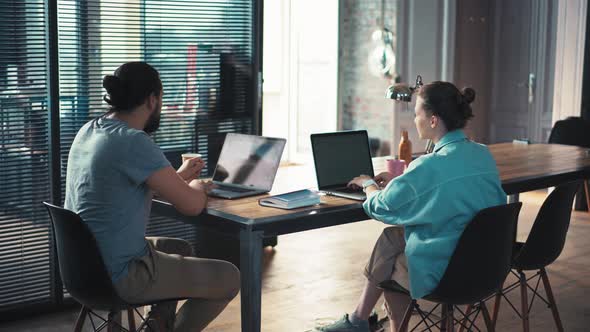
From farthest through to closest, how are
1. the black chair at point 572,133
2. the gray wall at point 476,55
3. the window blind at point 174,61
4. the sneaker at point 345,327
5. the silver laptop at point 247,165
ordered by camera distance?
the gray wall at point 476,55, the black chair at point 572,133, the window blind at point 174,61, the sneaker at point 345,327, the silver laptop at point 247,165

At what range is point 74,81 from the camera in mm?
4258

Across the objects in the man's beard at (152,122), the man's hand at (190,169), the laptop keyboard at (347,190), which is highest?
the man's beard at (152,122)

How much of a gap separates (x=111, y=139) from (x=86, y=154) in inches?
4.6

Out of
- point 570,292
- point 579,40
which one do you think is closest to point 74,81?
point 570,292

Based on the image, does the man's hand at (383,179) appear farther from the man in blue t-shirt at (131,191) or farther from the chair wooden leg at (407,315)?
the man in blue t-shirt at (131,191)

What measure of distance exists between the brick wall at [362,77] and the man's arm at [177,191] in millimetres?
5657

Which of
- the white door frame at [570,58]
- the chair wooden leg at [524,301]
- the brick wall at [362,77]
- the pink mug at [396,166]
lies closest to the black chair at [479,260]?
the chair wooden leg at [524,301]

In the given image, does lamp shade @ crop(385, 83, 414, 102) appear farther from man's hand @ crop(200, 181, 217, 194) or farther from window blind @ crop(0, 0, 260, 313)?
window blind @ crop(0, 0, 260, 313)

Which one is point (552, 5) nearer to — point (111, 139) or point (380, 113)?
point (380, 113)

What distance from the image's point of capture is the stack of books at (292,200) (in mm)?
3266

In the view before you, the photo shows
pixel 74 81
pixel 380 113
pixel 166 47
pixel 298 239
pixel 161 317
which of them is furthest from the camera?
pixel 380 113

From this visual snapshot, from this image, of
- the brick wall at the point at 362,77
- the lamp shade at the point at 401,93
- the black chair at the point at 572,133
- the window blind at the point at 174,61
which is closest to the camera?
the lamp shade at the point at 401,93

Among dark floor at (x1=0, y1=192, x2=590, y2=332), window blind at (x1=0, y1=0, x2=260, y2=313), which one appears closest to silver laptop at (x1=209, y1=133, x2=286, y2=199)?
dark floor at (x1=0, y1=192, x2=590, y2=332)

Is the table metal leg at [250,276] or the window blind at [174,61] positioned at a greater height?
the window blind at [174,61]
